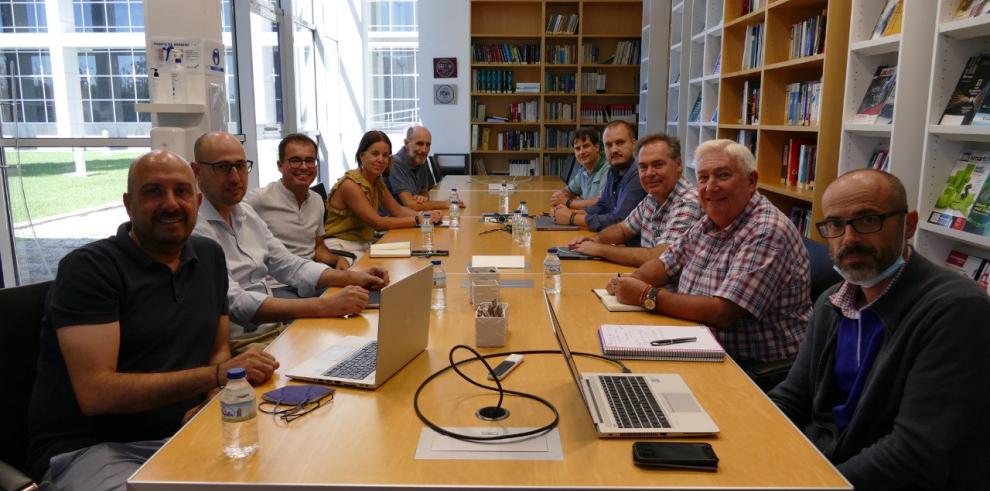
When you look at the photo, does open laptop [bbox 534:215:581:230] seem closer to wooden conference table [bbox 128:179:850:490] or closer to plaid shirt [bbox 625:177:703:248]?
plaid shirt [bbox 625:177:703:248]

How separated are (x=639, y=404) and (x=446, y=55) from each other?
8.09 m

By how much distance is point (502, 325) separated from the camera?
6.28ft

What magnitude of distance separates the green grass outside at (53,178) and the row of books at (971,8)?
4562 millimetres

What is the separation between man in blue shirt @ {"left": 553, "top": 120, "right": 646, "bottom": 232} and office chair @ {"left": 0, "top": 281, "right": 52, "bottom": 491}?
299cm

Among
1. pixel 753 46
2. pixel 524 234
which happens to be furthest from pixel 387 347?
pixel 753 46

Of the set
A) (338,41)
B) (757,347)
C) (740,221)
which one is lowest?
(757,347)

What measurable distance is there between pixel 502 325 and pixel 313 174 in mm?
2113

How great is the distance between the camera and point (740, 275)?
7.02 ft

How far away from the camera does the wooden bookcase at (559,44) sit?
8695 millimetres

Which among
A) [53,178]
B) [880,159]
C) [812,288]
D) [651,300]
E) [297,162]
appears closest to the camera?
[651,300]

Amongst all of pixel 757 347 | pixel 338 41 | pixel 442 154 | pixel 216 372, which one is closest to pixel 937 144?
pixel 757 347

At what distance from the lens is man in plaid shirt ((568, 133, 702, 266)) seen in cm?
312

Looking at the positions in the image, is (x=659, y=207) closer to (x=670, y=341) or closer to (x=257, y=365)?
(x=670, y=341)

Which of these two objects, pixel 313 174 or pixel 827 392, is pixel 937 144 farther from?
pixel 313 174
